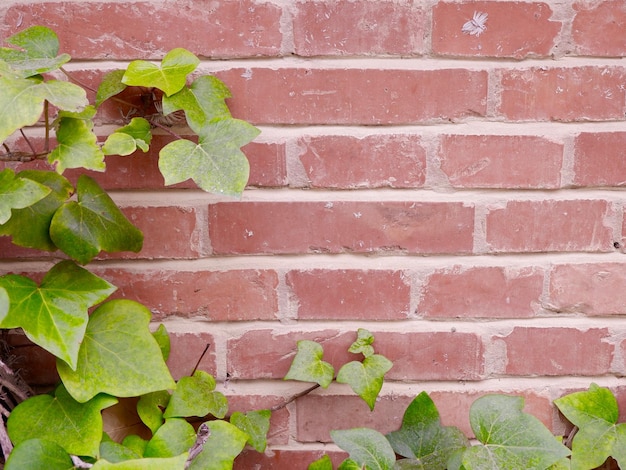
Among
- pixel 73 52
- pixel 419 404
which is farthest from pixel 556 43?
pixel 73 52

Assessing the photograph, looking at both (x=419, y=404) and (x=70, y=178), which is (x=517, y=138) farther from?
(x=70, y=178)

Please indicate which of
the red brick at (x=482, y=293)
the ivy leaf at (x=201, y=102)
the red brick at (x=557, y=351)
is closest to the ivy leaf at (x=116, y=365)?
the ivy leaf at (x=201, y=102)

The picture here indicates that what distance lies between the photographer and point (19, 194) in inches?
22.4

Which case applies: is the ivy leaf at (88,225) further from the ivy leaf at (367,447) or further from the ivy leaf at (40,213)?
the ivy leaf at (367,447)

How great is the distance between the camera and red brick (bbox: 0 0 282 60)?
67cm

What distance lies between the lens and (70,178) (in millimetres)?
715

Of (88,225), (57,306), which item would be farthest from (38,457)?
(88,225)

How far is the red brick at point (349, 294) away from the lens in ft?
2.39

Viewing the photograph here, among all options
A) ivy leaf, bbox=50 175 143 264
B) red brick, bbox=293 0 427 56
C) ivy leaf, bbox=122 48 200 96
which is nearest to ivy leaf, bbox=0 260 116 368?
ivy leaf, bbox=50 175 143 264

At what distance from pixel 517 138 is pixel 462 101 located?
0.09 metres

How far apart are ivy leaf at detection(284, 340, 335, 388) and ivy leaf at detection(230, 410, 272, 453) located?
80 mm

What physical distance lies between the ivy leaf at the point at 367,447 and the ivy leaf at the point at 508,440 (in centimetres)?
9

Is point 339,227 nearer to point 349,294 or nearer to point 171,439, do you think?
point 349,294

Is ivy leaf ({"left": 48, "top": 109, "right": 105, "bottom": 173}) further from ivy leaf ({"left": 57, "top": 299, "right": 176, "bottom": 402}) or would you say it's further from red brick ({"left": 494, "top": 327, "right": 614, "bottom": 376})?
red brick ({"left": 494, "top": 327, "right": 614, "bottom": 376})
